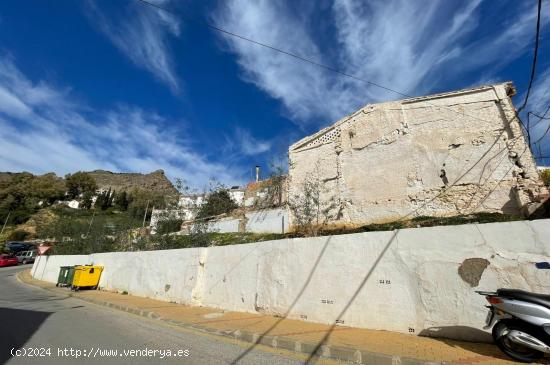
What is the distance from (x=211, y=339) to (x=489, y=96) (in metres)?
16.1

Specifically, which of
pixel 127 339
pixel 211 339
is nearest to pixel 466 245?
pixel 211 339

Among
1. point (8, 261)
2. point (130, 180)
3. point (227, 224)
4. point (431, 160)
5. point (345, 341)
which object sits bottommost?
point (345, 341)

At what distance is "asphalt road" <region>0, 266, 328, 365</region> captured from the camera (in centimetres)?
452

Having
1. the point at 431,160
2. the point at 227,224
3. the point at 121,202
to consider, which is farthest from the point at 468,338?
the point at 121,202

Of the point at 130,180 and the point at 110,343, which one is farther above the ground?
the point at 130,180

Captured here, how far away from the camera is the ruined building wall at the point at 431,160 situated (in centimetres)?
1288

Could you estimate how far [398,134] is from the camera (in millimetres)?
15789

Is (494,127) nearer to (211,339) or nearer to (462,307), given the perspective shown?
(462,307)

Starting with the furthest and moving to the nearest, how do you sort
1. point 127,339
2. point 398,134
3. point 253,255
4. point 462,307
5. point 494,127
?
point 398,134 → point 494,127 → point 253,255 → point 127,339 → point 462,307

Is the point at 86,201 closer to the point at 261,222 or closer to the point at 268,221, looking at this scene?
the point at 261,222

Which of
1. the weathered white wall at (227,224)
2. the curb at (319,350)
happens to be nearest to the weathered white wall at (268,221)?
the weathered white wall at (227,224)

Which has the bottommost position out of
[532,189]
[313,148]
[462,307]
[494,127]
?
[462,307]

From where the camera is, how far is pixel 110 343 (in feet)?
17.6

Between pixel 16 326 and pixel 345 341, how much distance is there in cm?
780
